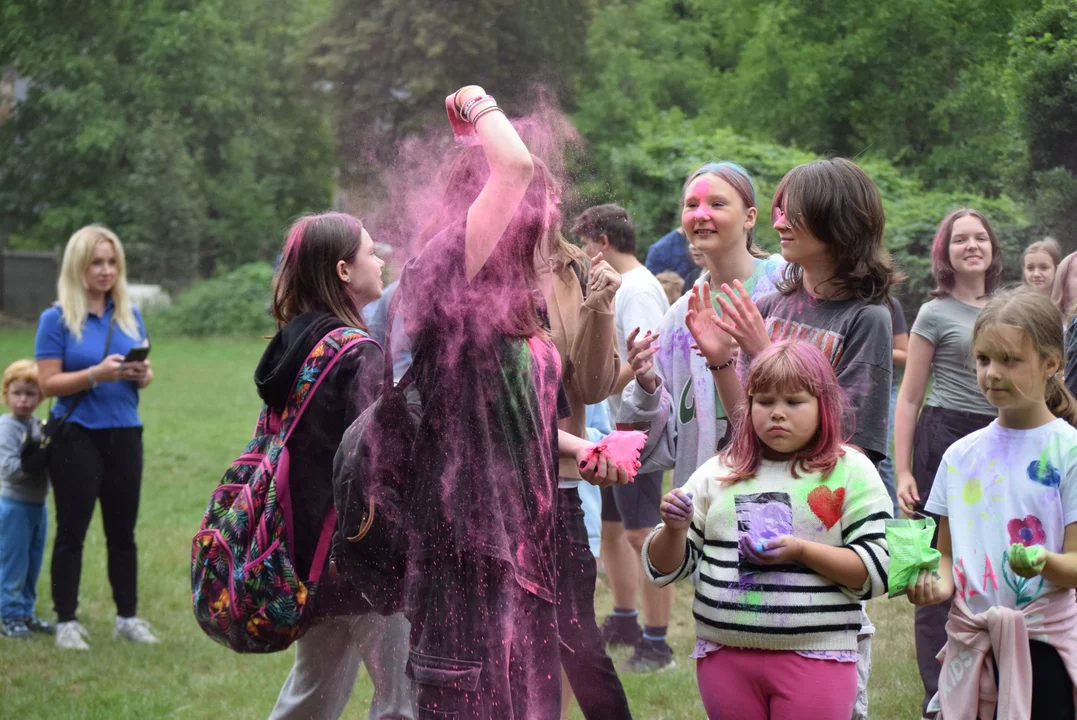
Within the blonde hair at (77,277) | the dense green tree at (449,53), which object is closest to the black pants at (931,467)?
the blonde hair at (77,277)

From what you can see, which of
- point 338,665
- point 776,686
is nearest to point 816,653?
point 776,686

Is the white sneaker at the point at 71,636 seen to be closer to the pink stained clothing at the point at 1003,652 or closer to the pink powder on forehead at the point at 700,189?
the pink powder on forehead at the point at 700,189

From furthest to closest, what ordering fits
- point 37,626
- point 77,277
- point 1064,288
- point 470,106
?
point 37,626, point 77,277, point 1064,288, point 470,106

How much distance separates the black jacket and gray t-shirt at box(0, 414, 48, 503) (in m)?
3.42

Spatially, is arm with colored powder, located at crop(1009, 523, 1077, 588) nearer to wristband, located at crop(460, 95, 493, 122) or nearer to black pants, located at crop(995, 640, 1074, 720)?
black pants, located at crop(995, 640, 1074, 720)

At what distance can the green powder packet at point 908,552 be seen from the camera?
2.92m

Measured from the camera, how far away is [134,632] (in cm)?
620

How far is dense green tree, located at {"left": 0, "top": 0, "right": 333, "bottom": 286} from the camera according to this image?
97.2ft

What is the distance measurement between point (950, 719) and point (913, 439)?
2005 mm

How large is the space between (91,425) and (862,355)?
430 cm

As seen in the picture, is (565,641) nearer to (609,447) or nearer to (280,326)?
(609,447)

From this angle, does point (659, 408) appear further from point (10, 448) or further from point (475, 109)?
point (10, 448)

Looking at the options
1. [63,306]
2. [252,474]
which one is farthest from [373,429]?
[63,306]

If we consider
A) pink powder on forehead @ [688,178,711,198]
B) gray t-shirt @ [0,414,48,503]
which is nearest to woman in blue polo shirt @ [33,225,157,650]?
gray t-shirt @ [0,414,48,503]
